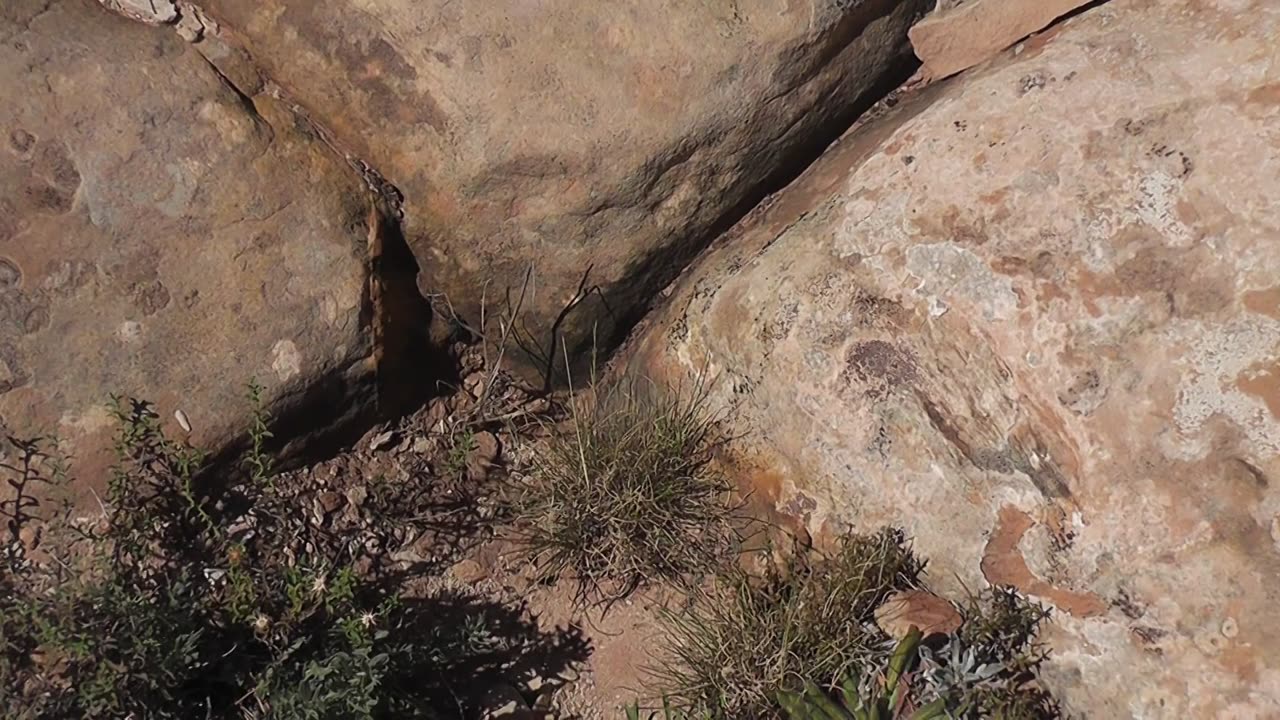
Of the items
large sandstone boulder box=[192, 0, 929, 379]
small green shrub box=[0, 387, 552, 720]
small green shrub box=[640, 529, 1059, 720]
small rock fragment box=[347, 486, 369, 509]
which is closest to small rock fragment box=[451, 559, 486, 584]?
small green shrub box=[0, 387, 552, 720]

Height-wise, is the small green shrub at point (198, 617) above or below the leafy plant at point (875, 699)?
above

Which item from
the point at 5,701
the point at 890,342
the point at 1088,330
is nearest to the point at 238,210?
the point at 5,701

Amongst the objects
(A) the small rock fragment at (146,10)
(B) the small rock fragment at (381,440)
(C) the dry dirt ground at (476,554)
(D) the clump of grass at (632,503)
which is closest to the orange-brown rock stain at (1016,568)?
(D) the clump of grass at (632,503)

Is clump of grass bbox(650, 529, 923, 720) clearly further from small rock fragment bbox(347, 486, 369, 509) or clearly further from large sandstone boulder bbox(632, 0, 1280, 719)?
small rock fragment bbox(347, 486, 369, 509)

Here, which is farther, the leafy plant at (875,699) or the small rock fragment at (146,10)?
the small rock fragment at (146,10)

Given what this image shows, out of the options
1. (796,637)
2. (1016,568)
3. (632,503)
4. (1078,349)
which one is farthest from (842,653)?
(1078,349)

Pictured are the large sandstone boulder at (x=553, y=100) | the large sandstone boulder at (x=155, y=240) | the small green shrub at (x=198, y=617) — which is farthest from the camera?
the large sandstone boulder at (x=553, y=100)

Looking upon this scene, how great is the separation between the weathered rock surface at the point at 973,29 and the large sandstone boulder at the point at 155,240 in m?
1.76

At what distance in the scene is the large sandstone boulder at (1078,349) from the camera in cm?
236

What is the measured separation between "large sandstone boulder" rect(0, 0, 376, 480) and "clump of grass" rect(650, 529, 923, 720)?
130 cm

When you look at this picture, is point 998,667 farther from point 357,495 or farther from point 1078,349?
point 357,495

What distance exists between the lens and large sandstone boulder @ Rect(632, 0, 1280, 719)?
7.75ft

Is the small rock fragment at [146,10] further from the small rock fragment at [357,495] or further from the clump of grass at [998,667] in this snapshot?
the clump of grass at [998,667]

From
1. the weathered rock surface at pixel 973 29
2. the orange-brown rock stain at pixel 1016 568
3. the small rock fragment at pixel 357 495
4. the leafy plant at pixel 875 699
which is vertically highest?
the weathered rock surface at pixel 973 29
